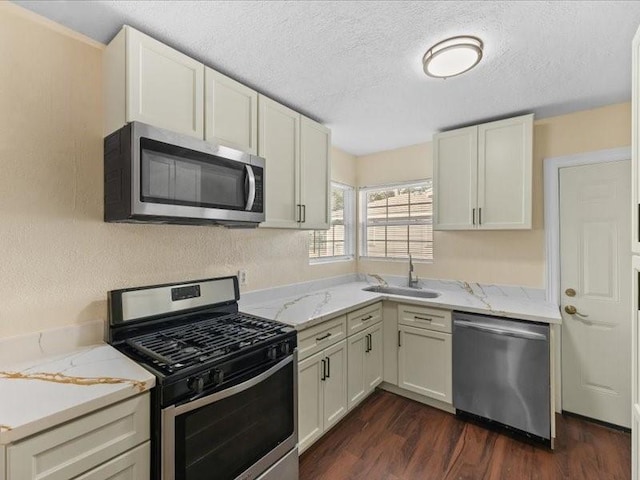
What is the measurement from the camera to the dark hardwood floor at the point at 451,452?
1.84m

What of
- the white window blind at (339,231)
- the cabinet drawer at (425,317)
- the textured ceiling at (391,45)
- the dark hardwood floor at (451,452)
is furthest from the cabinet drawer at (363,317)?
the textured ceiling at (391,45)

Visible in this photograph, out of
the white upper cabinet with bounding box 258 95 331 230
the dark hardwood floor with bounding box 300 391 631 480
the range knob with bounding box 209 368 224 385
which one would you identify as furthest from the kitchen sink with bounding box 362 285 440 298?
the range knob with bounding box 209 368 224 385

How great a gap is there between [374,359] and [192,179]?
80.5 inches

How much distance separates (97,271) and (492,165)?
2797 millimetres

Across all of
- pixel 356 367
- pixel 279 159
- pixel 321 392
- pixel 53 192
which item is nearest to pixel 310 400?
pixel 321 392

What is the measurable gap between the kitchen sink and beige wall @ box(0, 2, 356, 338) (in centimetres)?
220

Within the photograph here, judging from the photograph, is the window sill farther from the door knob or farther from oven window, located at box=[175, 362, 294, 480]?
the door knob

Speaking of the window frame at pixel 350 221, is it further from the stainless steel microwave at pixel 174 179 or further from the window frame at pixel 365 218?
the stainless steel microwave at pixel 174 179

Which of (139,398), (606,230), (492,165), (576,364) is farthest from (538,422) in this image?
(139,398)

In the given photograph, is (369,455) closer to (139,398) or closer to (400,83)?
(139,398)

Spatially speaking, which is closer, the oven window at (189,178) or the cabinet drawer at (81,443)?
the cabinet drawer at (81,443)

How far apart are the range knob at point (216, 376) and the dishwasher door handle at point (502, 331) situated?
1.79 meters

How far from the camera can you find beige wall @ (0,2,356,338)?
1.33m

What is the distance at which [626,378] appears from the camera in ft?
7.27
